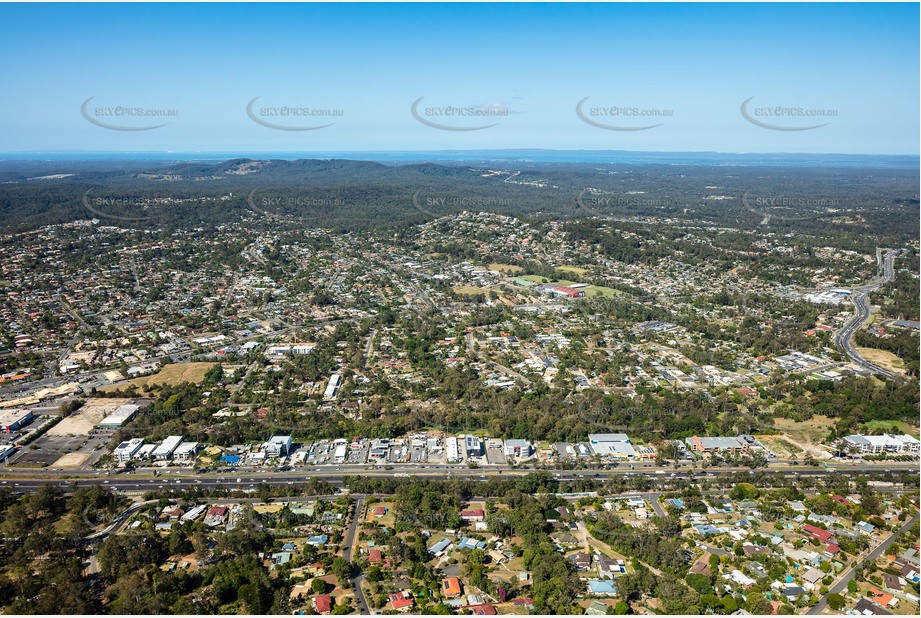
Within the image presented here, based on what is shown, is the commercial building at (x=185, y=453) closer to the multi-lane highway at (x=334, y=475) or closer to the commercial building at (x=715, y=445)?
the multi-lane highway at (x=334, y=475)

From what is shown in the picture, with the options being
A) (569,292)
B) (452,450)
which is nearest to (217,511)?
(452,450)

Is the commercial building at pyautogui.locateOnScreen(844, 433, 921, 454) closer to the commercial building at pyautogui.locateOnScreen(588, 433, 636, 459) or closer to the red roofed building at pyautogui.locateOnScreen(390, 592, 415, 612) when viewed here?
the commercial building at pyautogui.locateOnScreen(588, 433, 636, 459)

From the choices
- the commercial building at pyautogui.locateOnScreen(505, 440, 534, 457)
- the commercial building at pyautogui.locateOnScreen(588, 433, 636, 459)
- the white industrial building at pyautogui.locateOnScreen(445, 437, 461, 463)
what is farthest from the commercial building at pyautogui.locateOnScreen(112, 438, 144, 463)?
the commercial building at pyautogui.locateOnScreen(588, 433, 636, 459)

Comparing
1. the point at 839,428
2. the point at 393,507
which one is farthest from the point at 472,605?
the point at 839,428

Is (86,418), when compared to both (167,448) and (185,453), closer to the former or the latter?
(167,448)

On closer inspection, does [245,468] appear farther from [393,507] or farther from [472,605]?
[472,605]

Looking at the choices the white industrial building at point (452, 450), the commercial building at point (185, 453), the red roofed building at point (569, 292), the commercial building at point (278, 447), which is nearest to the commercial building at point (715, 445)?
the white industrial building at point (452, 450)
